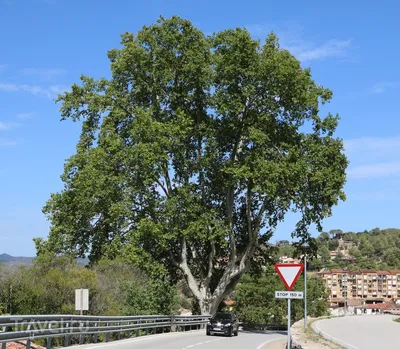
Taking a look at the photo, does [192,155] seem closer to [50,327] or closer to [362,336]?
[362,336]

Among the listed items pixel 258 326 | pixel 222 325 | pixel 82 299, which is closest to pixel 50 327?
pixel 82 299

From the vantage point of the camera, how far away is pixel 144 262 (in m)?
38.9

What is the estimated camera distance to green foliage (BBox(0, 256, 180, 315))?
32844 mm

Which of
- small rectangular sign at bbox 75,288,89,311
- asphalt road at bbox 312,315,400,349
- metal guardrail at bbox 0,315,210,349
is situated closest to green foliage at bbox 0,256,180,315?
metal guardrail at bbox 0,315,210,349

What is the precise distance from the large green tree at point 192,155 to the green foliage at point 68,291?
2.02m

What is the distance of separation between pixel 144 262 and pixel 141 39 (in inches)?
624

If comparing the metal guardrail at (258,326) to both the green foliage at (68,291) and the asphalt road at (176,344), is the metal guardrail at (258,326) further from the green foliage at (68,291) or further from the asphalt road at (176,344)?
the asphalt road at (176,344)

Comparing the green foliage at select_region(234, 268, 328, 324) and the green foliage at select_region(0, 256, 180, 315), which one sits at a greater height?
the green foliage at select_region(0, 256, 180, 315)

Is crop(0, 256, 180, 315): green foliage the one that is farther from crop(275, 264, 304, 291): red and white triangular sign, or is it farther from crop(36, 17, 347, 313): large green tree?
crop(275, 264, 304, 291): red and white triangular sign

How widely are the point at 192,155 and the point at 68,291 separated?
45.9 ft

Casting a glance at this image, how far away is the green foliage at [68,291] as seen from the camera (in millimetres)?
32844

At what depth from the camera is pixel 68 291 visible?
33.6 metres

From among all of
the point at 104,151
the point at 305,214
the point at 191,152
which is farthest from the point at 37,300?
the point at 305,214

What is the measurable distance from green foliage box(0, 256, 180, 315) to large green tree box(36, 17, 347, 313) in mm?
2024
